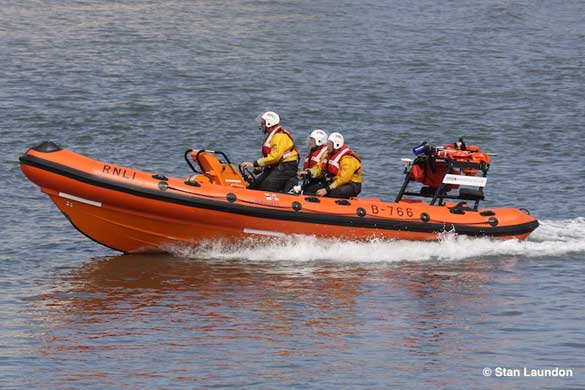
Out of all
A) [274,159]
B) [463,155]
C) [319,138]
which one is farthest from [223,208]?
[463,155]

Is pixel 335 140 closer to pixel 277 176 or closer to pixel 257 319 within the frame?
pixel 277 176

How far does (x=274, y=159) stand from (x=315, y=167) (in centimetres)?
47

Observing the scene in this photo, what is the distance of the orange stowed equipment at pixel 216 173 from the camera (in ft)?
42.2

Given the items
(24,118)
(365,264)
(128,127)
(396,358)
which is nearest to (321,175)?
(365,264)

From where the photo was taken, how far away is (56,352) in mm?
9469

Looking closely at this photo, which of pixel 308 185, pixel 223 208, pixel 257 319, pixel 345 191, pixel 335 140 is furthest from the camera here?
pixel 308 185

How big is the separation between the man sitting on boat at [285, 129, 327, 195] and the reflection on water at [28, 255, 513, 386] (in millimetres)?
1033

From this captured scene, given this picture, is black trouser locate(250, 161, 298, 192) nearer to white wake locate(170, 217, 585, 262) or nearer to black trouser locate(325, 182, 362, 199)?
black trouser locate(325, 182, 362, 199)

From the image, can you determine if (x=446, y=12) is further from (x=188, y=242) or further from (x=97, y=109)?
(x=188, y=242)

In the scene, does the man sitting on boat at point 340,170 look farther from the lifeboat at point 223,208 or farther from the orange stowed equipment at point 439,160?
the orange stowed equipment at point 439,160

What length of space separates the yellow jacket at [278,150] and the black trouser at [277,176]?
9 cm

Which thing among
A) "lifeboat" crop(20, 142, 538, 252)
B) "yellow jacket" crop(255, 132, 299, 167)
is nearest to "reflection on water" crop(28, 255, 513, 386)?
"lifeboat" crop(20, 142, 538, 252)

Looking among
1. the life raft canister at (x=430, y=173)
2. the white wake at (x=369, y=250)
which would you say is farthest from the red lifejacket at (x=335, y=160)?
the white wake at (x=369, y=250)

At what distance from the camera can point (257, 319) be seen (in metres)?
10.4
